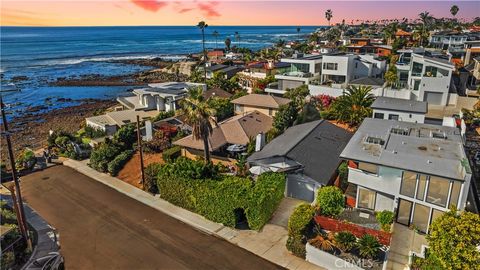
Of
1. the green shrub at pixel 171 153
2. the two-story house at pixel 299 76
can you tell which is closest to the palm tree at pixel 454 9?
the two-story house at pixel 299 76

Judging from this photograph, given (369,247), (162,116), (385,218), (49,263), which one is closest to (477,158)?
(385,218)

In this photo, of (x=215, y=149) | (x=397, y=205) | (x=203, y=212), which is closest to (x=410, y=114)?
Result: (x=397, y=205)

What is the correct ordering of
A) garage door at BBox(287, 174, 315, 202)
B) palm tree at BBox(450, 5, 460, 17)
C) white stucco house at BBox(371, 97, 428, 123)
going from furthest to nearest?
palm tree at BBox(450, 5, 460, 17)
white stucco house at BBox(371, 97, 428, 123)
garage door at BBox(287, 174, 315, 202)

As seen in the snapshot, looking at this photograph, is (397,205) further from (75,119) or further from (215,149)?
(75,119)

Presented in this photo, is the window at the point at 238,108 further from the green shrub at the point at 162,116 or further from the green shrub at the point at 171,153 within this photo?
the green shrub at the point at 171,153

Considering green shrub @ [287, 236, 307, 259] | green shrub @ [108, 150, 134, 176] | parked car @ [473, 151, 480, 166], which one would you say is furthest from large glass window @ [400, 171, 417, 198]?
green shrub @ [108, 150, 134, 176]

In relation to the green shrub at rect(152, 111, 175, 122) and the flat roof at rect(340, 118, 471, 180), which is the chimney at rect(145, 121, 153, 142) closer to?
the green shrub at rect(152, 111, 175, 122)
